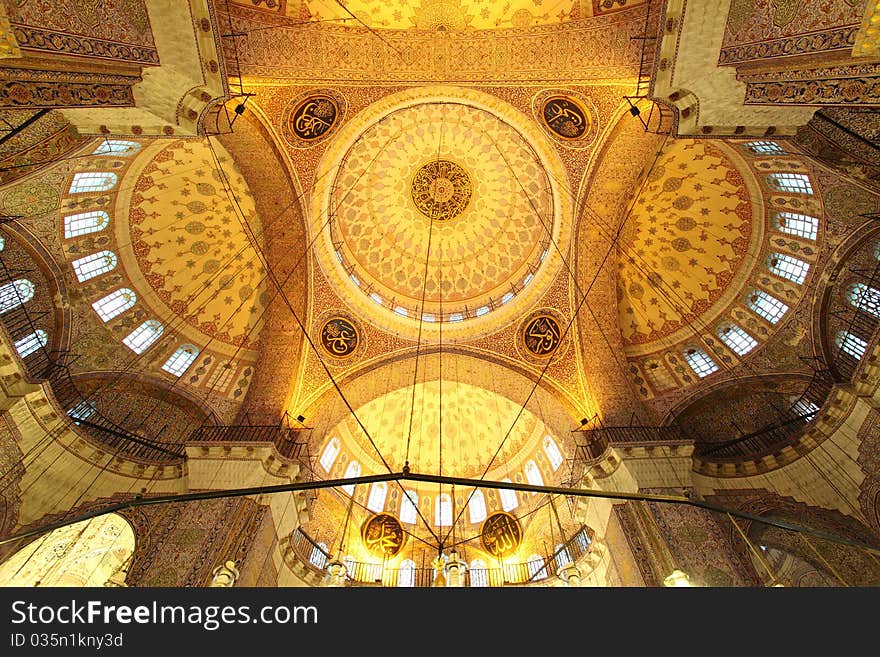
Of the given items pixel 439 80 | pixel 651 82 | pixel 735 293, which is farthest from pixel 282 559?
pixel 735 293

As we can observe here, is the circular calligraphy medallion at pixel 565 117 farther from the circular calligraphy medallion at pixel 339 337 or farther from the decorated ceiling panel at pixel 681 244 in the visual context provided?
the circular calligraphy medallion at pixel 339 337

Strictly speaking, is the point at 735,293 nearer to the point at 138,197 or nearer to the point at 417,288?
the point at 417,288

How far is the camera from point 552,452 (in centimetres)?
1257

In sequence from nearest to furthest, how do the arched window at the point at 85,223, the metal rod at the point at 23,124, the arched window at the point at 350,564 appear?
1. the metal rod at the point at 23,124
2. the arched window at the point at 85,223
3. the arched window at the point at 350,564

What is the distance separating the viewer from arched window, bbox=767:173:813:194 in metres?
10.4

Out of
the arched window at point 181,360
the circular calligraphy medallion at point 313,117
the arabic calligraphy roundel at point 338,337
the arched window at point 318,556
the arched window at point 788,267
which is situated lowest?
the arched window at point 318,556

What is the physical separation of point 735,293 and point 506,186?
726 cm

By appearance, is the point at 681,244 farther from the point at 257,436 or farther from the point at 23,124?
the point at 23,124

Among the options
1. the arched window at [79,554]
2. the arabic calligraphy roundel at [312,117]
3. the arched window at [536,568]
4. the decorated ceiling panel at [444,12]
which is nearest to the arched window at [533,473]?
the arched window at [536,568]

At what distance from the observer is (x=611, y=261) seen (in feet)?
38.0

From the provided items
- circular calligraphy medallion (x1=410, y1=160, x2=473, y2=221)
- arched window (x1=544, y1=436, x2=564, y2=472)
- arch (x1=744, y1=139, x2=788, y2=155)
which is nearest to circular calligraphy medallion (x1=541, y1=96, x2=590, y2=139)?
circular calligraphy medallion (x1=410, y1=160, x2=473, y2=221)

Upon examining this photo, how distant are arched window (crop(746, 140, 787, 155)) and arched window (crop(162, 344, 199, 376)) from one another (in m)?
15.7

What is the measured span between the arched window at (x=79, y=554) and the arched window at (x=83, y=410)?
228 cm

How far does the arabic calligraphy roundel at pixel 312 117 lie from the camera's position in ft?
30.3
